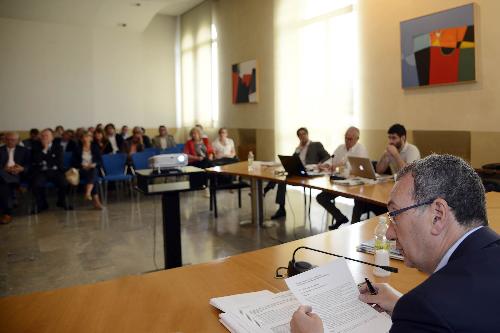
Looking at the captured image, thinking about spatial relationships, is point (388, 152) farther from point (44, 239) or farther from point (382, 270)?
point (44, 239)

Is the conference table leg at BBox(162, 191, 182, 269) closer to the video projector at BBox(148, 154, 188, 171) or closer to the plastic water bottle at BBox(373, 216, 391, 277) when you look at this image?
the video projector at BBox(148, 154, 188, 171)

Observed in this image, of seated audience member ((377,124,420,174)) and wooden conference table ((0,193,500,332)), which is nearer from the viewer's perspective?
wooden conference table ((0,193,500,332))

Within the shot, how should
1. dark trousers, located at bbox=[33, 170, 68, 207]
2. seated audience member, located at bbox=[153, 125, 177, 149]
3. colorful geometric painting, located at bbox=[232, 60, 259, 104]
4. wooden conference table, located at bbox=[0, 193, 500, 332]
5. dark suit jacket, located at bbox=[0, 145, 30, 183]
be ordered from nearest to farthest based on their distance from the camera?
1. wooden conference table, located at bbox=[0, 193, 500, 332]
2. dark suit jacket, located at bbox=[0, 145, 30, 183]
3. dark trousers, located at bbox=[33, 170, 68, 207]
4. colorful geometric painting, located at bbox=[232, 60, 259, 104]
5. seated audience member, located at bbox=[153, 125, 177, 149]

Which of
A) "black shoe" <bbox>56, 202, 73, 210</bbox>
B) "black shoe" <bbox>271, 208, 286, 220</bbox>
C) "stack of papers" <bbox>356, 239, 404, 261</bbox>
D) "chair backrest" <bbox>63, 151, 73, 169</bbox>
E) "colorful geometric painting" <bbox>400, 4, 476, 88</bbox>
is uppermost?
"colorful geometric painting" <bbox>400, 4, 476, 88</bbox>


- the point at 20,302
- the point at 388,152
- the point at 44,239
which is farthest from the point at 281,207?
the point at 20,302

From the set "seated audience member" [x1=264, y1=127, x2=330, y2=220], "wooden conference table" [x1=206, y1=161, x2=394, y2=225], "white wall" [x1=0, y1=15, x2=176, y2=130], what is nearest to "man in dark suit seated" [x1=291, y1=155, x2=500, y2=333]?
"wooden conference table" [x1=206, y1=161, x2=394, y2=225]

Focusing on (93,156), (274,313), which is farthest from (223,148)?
(274,313)

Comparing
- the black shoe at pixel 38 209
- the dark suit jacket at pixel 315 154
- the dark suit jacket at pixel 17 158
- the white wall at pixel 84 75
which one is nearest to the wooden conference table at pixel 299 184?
the dark suit jacket at pixel 315 154

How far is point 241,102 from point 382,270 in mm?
8404

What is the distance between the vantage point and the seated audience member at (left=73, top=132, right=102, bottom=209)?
294 inches

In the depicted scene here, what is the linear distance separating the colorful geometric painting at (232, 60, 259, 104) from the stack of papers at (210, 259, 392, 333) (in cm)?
816

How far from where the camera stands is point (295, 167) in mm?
4988

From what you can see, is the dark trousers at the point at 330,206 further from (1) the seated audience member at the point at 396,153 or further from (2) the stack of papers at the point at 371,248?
(2) the stack of papers at the point at 371,248

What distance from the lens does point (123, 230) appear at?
5762mm
